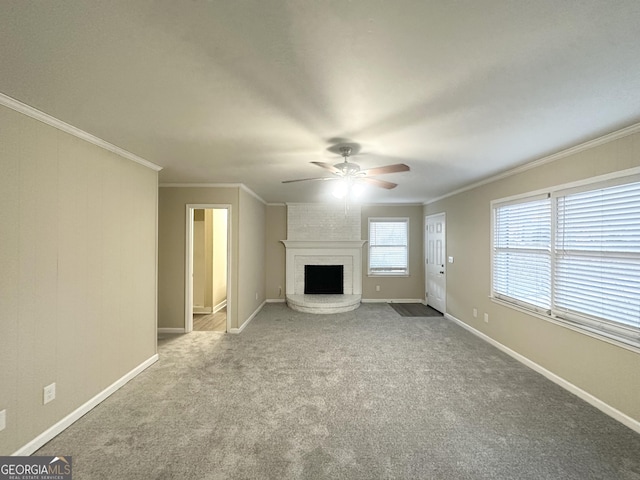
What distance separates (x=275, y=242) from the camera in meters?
6.77

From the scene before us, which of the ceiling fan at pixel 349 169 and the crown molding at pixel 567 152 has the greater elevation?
the crown molding at pixel 567 152

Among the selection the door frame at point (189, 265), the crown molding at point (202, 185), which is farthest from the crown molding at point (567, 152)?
the door frame at point (189, 265)

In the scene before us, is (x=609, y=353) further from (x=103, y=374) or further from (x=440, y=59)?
(x=103, y=374)

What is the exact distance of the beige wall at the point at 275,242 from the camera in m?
6.74

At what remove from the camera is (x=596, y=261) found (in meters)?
2.55

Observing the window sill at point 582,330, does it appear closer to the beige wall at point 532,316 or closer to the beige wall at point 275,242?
the beige wall at point 532,316

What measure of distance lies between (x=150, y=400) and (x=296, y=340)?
6.57 feet

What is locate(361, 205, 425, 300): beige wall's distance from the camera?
6734mm

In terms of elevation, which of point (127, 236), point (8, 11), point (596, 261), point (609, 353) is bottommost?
point (609, 353)

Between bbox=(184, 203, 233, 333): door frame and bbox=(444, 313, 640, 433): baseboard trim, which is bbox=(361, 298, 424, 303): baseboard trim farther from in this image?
bbox=(184, 203, 233, 333): door frame

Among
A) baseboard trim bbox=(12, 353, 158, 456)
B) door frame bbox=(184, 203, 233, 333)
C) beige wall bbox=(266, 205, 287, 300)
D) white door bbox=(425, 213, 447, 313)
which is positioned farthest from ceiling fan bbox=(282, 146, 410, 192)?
beige wall bbox=(266, 205, 287, 300)

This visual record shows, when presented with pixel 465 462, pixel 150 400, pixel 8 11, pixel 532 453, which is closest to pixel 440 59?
pixel 8 11

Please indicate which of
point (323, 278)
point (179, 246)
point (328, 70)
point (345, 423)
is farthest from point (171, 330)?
point (328, 70)

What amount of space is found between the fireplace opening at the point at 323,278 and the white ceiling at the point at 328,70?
14.4 ft
